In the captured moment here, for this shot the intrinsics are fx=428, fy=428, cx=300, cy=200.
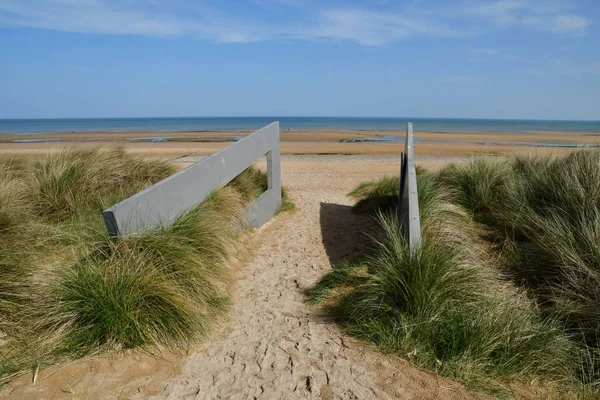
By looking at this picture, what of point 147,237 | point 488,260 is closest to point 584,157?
point 488,260

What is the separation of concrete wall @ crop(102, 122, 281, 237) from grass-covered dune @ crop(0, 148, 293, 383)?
0.15 m

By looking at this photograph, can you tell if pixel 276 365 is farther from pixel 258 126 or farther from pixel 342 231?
pixel 258 126

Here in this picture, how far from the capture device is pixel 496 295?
3836mm

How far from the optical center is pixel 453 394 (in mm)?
2779

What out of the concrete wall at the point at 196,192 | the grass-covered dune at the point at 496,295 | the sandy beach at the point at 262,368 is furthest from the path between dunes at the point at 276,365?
the concrete wall at the point at 196,192

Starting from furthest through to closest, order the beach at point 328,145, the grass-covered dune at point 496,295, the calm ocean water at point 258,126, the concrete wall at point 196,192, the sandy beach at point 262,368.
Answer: the calm ocean water at point 258,126 → the beach at point 328,145 → the concrete wall at point 196,192 → the grass-covered dune at point 496,295 → the sandy beach at point 262,368

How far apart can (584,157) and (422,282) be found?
4697 mm

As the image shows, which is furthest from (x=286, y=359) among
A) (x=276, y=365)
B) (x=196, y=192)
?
(x=196, y=192)

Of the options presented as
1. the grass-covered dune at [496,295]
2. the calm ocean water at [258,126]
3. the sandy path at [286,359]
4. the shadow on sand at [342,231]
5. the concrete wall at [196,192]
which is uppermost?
the calm ocean water at [258,126]

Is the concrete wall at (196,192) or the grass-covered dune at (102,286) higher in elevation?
the concrete wall at (196,192)

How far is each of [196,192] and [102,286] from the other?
221 centimetres

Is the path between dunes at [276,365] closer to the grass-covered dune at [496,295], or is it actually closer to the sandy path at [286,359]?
the sandy path at [286,359]

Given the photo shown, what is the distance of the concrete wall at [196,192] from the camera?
3.79 metres

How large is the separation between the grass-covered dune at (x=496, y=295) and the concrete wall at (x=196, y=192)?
5.95 ft
